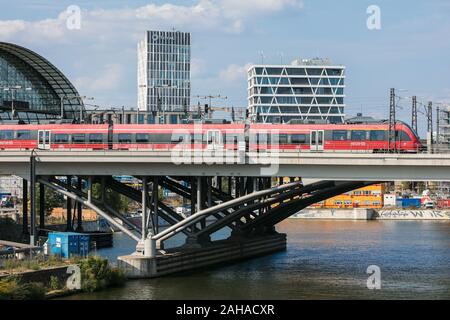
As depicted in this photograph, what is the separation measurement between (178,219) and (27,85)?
70.7 metres

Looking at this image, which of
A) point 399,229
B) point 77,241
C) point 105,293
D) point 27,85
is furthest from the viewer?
point 27,85

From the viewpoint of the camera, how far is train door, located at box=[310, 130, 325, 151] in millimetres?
67312

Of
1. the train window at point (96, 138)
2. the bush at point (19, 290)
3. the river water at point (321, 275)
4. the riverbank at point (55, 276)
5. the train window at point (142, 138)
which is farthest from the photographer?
the train window at point (96, 138)

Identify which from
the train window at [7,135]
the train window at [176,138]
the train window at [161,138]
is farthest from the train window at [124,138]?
the train window at [7,135]

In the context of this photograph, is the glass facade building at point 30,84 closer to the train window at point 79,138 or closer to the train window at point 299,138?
the train window at point 79,138

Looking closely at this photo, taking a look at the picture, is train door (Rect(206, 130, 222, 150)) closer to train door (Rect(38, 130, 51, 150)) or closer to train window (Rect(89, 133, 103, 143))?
train window (Rect(89, 133, 103, 143))

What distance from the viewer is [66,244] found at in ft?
209

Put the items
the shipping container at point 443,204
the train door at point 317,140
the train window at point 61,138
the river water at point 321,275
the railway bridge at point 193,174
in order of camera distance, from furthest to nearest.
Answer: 1. the shipping container at point 443,204
2. the train window at point 61,138
3. the train door at point 317,140
4. the railway bridge at point 193,174
5. the river water at point 321,275

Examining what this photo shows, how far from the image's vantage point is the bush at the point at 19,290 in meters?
46.9

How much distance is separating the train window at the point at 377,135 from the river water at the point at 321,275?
9931mm

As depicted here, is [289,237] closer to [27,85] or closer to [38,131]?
[38,131]

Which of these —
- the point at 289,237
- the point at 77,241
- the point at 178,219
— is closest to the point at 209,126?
the point at 178,219

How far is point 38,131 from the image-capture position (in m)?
72.9

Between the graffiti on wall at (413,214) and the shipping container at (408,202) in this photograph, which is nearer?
the graffiti on wall at (413,214)
